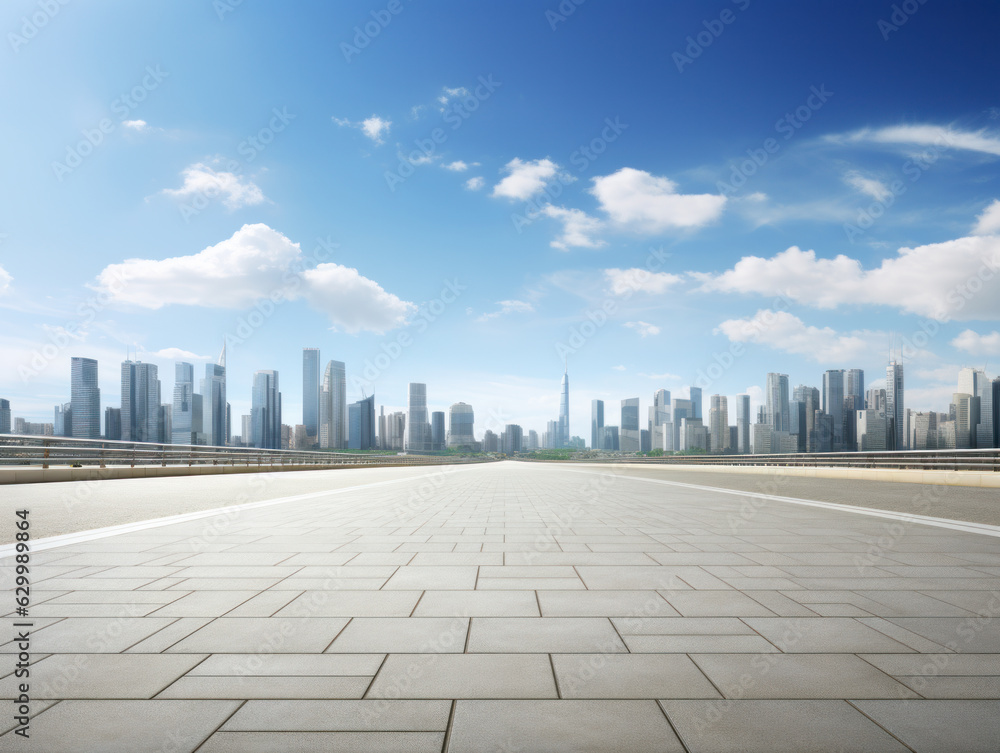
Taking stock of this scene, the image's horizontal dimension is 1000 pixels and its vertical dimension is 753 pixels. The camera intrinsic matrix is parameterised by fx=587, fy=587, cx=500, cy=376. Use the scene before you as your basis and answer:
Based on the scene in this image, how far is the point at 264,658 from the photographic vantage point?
10.7ft

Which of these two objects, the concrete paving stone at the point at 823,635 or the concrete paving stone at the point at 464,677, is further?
the concrete paving stone at the point at 823,635

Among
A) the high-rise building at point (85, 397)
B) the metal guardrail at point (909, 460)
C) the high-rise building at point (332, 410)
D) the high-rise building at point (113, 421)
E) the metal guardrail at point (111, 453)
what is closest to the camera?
the metal guardrail at point (111, 453)

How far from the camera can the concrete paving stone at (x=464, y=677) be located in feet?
9.24

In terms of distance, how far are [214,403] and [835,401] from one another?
241 ft

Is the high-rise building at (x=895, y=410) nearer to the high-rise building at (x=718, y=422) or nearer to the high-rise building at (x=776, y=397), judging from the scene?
the high-rise building at (x=776, y=397)

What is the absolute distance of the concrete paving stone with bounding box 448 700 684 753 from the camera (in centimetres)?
233

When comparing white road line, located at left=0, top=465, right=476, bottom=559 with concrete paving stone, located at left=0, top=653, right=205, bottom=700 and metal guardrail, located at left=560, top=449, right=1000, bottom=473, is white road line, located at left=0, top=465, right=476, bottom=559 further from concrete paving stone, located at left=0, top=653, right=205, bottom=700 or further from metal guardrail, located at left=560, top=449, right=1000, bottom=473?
metal guardrail, located at left=560, top=449, right=1000, bottom=473

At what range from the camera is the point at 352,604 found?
4.31 metres

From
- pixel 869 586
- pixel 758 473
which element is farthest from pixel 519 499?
pixel 758 473

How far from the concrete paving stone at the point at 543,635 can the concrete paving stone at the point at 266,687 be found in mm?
768

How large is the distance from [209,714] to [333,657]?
2.50 ft

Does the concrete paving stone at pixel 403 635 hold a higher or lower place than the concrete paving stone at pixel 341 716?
lower

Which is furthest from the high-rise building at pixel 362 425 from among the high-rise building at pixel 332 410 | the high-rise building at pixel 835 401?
the high-rise building at pixel 835 401

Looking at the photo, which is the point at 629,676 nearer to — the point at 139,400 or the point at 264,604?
the point at 264,604
